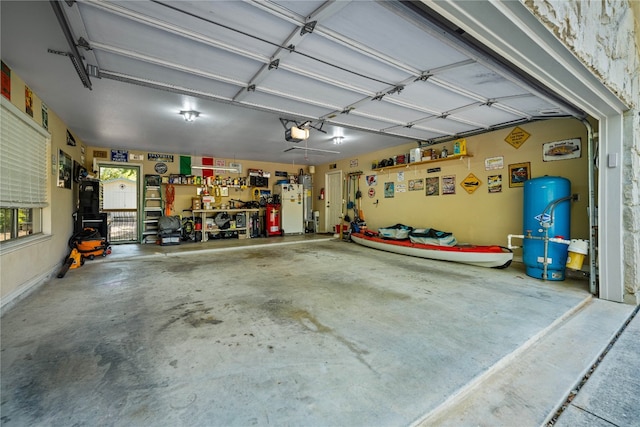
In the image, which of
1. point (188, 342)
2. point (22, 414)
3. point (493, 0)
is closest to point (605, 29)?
point (493, 0)

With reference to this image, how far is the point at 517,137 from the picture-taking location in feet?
15.8

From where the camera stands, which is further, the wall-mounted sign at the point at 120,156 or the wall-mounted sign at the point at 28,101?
the wall-mounted sign at the point at 120,156

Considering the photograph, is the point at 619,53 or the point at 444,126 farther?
the point at 444,126

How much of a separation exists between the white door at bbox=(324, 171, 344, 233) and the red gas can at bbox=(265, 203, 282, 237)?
174 centimetres

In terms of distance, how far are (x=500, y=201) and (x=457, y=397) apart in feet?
15.1

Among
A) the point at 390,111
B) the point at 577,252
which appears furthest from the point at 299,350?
the point at 577,252

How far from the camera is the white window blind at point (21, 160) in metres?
2.78

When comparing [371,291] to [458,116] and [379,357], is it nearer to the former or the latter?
[379,357]

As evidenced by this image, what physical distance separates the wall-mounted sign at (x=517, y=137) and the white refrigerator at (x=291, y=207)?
20.4 feet

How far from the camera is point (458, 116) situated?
4406 mm

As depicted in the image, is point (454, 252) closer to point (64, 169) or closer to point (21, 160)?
point (21, 160)

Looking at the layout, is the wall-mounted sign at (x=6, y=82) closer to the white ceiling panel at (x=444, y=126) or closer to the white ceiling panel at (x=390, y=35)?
the white ceiling panel at (x=390, y=35)

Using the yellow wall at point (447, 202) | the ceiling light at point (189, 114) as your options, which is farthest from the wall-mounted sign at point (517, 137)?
the ceiling light at point (189, 114)

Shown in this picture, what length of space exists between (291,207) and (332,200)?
147 cm
